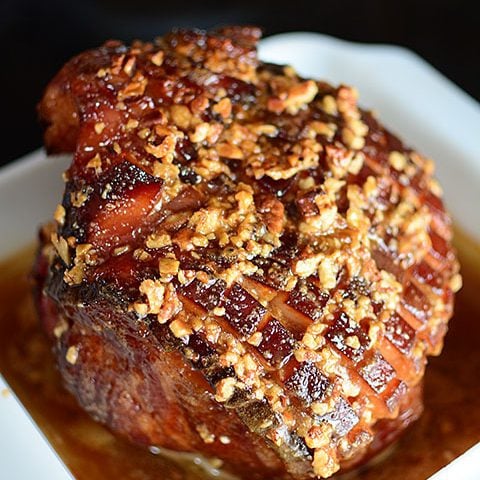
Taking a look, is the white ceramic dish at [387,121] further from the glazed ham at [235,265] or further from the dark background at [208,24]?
the dark background at [208,24]

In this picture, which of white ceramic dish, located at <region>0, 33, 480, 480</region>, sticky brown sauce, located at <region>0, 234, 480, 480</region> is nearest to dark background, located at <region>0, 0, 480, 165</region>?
white ceramic dish, located at <region>0, 33, 480, 480</region>

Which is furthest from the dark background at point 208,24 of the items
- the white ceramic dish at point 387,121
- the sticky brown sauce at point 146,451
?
the sticky brown sauce at point 146,451

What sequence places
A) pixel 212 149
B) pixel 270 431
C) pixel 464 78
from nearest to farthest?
pixel 270 431 → pixel 212 149 → pixel 464 78

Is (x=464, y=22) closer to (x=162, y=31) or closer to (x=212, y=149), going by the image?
(x=162, y=31)

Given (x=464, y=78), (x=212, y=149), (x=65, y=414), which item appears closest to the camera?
(x=212, y=149)

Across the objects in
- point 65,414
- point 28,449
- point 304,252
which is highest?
point 304,252

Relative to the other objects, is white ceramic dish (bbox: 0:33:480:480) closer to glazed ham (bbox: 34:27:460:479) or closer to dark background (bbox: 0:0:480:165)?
glazed ham (bbox: 34:27:460:479)

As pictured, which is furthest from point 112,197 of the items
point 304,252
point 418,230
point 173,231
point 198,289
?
point 418,230
